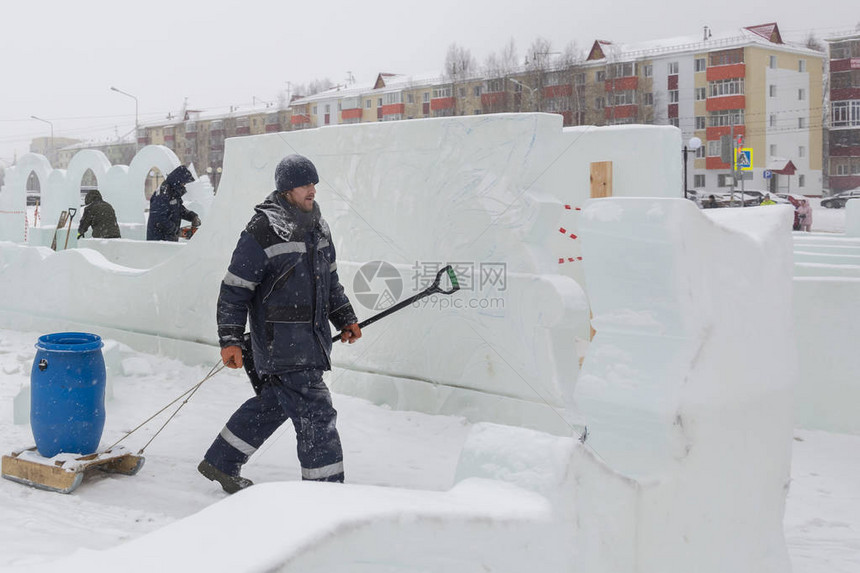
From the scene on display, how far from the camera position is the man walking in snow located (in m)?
4.58

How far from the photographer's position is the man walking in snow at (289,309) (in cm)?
458

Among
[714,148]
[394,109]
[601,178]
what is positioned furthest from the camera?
[394,109]

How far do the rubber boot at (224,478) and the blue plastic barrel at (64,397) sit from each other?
2.75 feet

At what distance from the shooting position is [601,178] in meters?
8.49

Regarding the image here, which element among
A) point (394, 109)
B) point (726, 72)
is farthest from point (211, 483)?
point (394, 109)

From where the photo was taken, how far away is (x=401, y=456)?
5.75 metres

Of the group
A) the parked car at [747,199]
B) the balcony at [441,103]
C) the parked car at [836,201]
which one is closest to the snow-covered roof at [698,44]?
the balcony at [441,103]

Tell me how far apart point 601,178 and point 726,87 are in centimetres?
5282

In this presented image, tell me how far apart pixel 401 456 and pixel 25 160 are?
1302cm

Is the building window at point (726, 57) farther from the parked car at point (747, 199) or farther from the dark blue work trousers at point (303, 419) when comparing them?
the dark blue work trousers at point (303, 419)

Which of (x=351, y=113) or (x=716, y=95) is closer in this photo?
(x=716, y=95)

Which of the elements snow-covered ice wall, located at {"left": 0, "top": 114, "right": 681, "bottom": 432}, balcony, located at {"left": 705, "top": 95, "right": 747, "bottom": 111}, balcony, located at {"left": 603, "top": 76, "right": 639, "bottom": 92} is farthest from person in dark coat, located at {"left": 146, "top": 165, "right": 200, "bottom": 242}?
balcony, located at {"left": 705, "top": 95, "right": 747, "bottom": 111}

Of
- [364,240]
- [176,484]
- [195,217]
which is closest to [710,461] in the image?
[176,484]

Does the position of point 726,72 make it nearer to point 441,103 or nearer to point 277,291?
point 441,103
